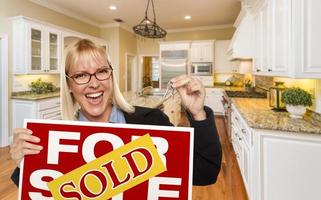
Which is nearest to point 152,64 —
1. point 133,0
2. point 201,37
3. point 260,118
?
point 201,37

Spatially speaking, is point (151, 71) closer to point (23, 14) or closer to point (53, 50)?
point (53, 50)

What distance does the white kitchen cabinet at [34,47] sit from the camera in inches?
146

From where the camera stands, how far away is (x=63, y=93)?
0.95 m

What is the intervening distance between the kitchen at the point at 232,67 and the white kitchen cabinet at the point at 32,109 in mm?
18

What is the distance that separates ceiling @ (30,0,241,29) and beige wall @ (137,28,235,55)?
1.17 ft

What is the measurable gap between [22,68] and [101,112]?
12.2 ft

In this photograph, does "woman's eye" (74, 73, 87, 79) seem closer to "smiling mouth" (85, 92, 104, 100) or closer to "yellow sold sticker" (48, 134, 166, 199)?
"smiling mouth" (85, 92, 104, 100)

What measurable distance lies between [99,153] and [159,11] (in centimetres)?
505

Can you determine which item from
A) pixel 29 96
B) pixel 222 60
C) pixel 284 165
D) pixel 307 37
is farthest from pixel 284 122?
pixel 222 60

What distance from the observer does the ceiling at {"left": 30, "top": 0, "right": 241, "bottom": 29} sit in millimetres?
4512

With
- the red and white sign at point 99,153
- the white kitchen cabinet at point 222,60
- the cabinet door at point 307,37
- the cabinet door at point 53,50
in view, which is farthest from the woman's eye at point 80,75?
the white kitchen cabinet at point 222,60

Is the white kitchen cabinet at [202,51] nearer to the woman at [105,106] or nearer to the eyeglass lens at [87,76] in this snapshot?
the woman at [105,106]

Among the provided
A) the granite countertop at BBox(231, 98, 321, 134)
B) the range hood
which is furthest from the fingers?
the range hood

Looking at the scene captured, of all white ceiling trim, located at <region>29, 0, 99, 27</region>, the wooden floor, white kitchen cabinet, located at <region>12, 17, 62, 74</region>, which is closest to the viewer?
the wooden floor
